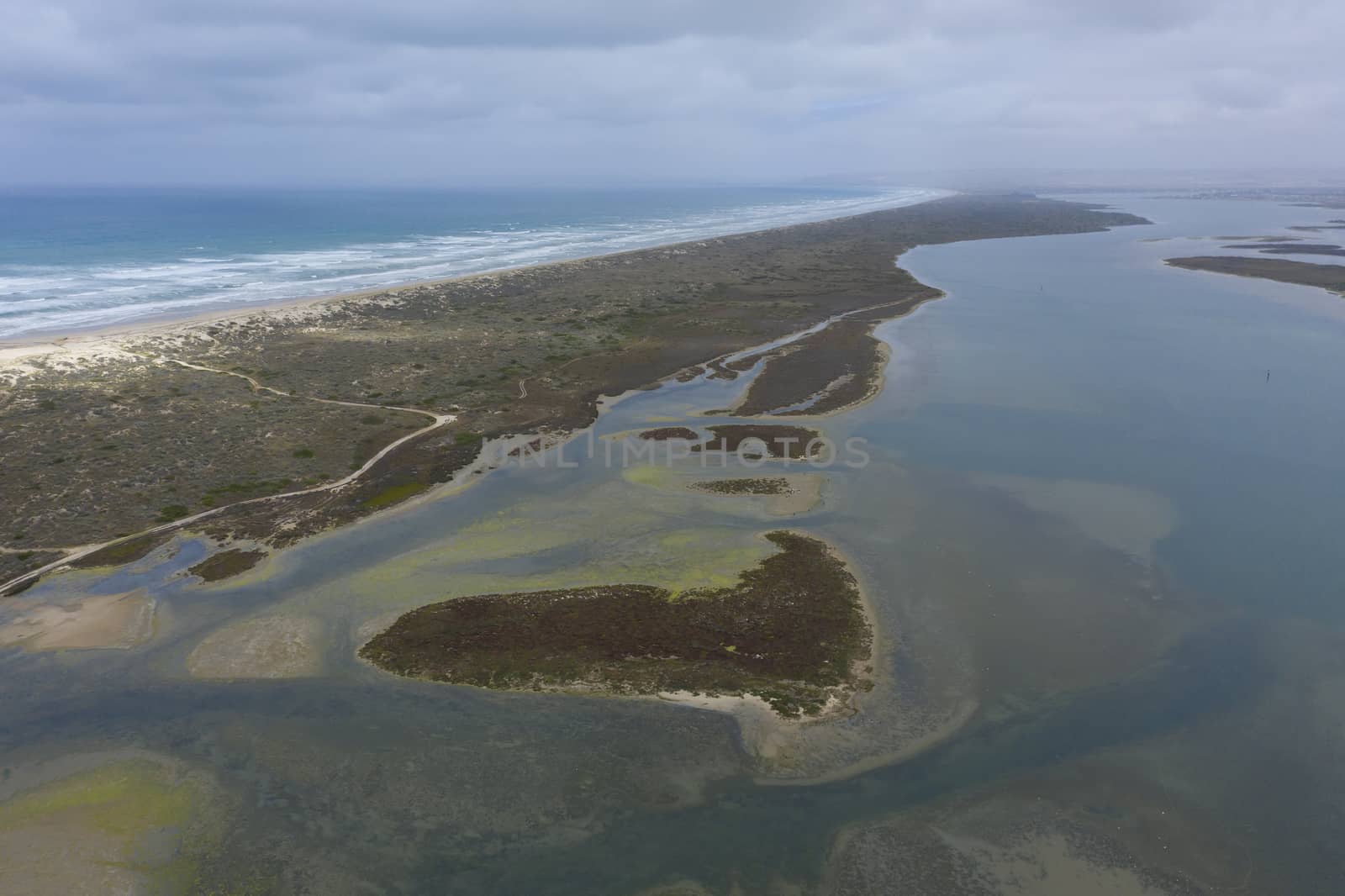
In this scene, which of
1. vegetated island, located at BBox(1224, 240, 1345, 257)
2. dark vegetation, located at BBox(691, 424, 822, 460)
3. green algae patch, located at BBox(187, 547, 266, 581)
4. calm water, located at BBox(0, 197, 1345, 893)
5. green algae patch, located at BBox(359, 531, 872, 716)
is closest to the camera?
calm water, located at BBox(0, 197, 1345, 893)

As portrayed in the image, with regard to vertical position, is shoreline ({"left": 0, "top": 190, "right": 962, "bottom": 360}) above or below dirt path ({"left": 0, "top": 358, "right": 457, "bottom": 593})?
above

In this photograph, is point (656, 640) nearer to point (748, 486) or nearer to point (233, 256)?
point (748, 486)

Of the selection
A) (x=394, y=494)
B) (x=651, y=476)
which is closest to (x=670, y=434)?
(x=651, y=476)

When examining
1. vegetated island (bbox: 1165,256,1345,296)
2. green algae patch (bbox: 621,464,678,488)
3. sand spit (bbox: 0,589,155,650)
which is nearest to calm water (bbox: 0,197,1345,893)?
green algae patch (bbox: 621,464,678,488)

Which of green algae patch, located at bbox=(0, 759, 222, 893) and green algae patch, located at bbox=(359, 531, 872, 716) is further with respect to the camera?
green algae patch, located at bbox=(359, 531, 872, 716)

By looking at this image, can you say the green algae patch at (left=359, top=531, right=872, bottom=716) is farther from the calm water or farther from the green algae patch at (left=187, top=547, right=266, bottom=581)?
the green algae patch at (left=187, top=547, right=266, bottom=581)

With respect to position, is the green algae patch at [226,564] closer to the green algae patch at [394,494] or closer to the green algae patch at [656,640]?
the green algae patch at [394,494]
